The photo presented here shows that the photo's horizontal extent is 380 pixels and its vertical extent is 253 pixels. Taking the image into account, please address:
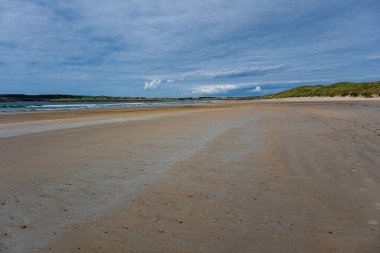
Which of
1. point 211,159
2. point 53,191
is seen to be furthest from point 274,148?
point 53,191

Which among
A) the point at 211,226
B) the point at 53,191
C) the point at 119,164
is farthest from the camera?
the point at 119,164

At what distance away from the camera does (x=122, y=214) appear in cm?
424

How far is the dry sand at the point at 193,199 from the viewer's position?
136 inches

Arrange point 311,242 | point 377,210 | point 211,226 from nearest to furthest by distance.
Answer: point 311,242
point 211,226
point 377,210

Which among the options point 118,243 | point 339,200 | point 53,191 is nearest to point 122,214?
point 118,243

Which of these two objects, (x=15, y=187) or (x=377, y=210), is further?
(x=15, y=187)

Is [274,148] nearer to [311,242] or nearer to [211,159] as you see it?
[211,159]

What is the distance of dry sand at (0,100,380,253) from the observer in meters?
3.45

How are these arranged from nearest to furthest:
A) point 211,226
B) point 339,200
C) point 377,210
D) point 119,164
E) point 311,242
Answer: point 311,242 → point 211,226 → point 377,210 → point 339,200 → point 119,164

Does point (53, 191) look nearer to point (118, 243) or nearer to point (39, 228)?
A: point (39, 228)

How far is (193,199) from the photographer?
479cm

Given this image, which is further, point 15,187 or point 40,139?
point 40,139

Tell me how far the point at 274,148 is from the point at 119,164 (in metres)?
4.12

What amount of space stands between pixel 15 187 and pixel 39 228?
2085mm
